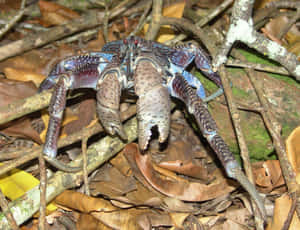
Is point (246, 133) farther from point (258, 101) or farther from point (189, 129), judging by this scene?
point (189, 129)

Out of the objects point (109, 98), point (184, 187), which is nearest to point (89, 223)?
point (184, 187)

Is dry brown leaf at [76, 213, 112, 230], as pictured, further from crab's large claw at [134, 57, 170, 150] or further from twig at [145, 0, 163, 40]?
twig at [145, 0, 163, 40]

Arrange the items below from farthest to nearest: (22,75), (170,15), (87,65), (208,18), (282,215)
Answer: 1. (170,15)
2. (208,18)
3. (22,75)
4. (87,65)
5. (282,215)

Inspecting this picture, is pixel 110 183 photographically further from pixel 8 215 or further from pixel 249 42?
pixel 249 42

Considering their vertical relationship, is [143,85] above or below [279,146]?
above

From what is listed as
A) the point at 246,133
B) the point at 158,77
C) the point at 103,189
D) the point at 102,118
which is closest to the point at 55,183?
the point at 103,189

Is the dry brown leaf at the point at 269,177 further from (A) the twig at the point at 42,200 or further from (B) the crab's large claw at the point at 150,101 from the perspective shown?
(A) the twig at the point at 42,200

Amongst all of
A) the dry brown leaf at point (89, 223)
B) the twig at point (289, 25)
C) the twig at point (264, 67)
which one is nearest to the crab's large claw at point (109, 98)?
the dry brown leaf at point (89, 223)
